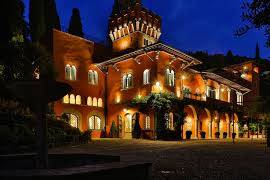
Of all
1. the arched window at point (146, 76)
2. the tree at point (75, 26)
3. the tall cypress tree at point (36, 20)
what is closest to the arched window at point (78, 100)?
the tall cypress tree at point (36, 20)

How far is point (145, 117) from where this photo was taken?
27.8m

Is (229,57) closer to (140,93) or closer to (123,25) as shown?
(123,25)

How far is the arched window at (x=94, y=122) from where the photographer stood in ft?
100

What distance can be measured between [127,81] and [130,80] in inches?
15.2

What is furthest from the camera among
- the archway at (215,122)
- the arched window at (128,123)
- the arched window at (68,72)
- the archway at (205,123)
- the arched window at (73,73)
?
the archway at (215,122)

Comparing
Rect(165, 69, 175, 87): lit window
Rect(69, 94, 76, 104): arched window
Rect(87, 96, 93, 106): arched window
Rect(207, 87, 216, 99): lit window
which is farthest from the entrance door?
Rect(207, 87, 216, 99): lit window

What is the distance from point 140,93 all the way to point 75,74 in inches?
249

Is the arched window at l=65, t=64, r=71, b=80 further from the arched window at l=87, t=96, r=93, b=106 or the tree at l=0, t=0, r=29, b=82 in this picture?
the tree at l=0, t=0, r=29, b=82

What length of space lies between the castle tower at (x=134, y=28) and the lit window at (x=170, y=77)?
7.31 metres

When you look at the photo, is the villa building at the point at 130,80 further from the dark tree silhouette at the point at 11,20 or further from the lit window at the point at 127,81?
the dark tree silhouette at the point at 11,20

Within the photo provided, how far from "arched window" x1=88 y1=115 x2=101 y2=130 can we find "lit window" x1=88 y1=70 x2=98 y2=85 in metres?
3.28

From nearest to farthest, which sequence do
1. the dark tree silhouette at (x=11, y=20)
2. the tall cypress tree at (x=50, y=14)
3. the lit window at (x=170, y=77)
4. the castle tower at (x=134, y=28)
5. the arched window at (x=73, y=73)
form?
1. the dark tree silhouette at (x=11, y=20)
2. the lit window at (x=170, y=77)
3. the arched window at (x=73, y=73)
4. the tall cypress tree at (x=50, y=14)
5. the castle tower at (x=134, y=28)

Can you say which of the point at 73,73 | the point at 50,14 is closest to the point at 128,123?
the point at 73,73

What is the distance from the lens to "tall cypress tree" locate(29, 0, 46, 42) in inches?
1073
